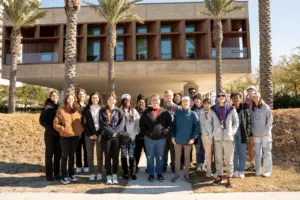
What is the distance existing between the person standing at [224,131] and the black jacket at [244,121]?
0.45 metres

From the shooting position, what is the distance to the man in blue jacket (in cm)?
618

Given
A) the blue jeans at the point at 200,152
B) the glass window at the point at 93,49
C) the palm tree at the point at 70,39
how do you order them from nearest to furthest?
the blue jeans at the point at 200,152 < the palm tree at the point at 70,39 < the glass window at the point at 93,49

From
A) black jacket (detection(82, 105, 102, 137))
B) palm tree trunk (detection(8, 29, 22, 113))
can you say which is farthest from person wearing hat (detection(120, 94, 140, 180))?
palm tree trunk (detection(8, 29, 22, 113))

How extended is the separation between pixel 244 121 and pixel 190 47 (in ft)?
60.5

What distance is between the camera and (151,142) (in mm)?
6305

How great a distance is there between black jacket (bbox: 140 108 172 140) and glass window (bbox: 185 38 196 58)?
1773cm

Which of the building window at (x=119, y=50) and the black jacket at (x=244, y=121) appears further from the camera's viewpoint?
the building window at (x=119, y=50)

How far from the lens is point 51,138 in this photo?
20.7ft

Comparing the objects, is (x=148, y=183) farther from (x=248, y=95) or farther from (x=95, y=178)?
(x=248, y=95)

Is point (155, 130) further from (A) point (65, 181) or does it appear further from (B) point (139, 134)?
(A) point (65, 181)

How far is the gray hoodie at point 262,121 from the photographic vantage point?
21.1ft

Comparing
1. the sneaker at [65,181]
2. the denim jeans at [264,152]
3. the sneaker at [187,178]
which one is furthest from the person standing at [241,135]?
the sneaker at [65,181]

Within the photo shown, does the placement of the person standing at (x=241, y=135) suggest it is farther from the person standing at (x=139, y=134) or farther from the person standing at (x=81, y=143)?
the person standing at (x=81, y=143)

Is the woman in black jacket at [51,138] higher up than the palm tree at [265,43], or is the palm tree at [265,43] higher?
the palm tree at [265,43]
